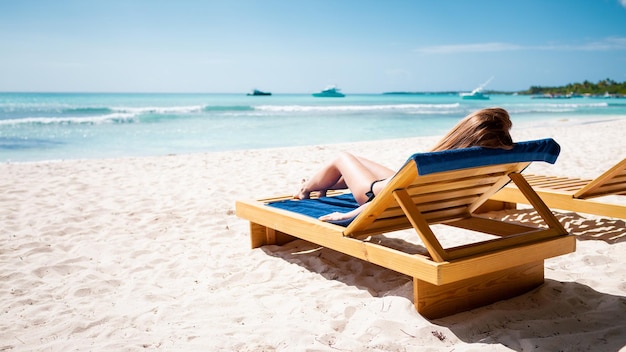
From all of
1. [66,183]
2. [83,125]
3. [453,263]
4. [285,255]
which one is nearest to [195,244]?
[285,255]

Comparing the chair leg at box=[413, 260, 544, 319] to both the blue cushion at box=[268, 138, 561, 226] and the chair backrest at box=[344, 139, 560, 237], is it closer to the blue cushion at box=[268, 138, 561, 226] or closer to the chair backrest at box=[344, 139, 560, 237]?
the chair backrest at box=[344, 139, 560, 237]

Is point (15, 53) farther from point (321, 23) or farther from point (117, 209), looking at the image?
point (117, 209)

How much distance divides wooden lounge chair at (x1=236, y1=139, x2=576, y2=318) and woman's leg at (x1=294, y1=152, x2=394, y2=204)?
350 millimetres

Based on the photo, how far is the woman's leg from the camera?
360 cm

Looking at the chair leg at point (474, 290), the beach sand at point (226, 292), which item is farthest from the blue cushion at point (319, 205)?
the chair leg at point (474, 290)

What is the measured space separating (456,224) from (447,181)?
29.2 inches

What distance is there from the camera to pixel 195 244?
4504 millimetres

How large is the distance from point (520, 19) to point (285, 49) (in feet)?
112

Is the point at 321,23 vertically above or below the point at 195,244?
above

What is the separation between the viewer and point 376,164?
12.5 ft

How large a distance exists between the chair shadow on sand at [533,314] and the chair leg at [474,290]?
0.04m

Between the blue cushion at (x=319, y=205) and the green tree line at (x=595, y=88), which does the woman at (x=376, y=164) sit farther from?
the green tree line at (x=595, y=88)

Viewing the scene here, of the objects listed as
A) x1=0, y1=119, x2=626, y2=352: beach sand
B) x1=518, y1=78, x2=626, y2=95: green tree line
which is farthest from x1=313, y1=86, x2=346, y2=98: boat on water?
x1=0, y1=119, x2=626, y2=352: beach sand

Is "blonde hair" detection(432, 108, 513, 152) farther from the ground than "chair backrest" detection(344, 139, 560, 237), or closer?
farther from the ground
